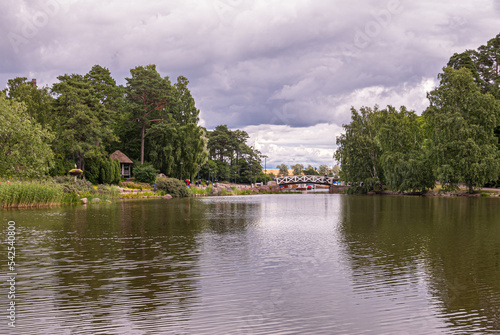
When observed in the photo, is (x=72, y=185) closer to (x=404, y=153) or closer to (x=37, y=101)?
(x=37, y=101)

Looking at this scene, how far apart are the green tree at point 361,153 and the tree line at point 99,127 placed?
28.7 metres

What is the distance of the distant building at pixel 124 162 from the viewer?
77.4 meters

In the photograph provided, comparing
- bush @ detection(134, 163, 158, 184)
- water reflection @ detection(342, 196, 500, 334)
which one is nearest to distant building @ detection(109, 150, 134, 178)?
bush @ detection(134, 163, 158, 184)

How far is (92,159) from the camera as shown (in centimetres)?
6588

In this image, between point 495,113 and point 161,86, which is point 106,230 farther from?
point 161,86

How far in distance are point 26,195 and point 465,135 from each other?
5494 centimetres

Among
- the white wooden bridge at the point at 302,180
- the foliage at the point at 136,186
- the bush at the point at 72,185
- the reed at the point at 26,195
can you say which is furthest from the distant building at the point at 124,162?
the white wooden bridge at the point at 302,180

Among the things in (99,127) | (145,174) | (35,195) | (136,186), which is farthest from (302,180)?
(35,195)

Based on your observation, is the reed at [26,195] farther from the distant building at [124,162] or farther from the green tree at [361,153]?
the green tree at [361,153]

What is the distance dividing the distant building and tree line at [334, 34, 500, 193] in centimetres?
4187

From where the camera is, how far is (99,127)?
63500 millimetres

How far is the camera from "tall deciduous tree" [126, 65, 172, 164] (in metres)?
80.4

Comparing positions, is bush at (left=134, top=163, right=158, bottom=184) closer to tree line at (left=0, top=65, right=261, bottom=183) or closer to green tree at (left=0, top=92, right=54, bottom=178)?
tree line at (left=0, top=65, right=261, bottom=183)

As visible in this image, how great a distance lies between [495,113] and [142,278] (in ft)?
214
